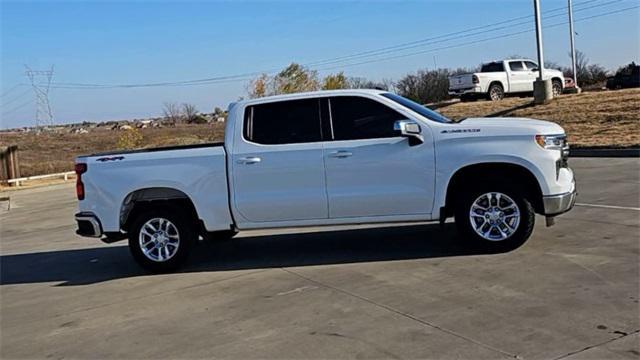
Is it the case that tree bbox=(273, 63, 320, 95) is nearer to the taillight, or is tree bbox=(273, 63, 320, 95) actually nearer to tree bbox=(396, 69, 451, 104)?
tree bbox=(396, 69, 451, 104)

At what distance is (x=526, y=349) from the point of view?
452cm

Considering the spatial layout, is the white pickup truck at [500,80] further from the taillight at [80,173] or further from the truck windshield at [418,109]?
the taillight at [80,173]

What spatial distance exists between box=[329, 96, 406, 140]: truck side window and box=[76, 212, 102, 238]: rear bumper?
3080 millimetres

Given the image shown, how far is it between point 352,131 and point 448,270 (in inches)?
77.0

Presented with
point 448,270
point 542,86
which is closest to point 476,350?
point 448,270

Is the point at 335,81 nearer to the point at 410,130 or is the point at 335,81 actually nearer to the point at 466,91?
the point at 466,91

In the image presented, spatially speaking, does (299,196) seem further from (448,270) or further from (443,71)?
(443,71)

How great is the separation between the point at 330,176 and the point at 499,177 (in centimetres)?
189

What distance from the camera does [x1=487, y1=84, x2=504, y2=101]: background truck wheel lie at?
102 ft

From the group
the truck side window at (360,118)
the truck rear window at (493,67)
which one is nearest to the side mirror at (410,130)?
the truck side window at (360,118)

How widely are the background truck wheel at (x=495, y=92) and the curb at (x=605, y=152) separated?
12652mm

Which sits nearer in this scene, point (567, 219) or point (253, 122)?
point (253, 122)

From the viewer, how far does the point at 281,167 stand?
24.8ft

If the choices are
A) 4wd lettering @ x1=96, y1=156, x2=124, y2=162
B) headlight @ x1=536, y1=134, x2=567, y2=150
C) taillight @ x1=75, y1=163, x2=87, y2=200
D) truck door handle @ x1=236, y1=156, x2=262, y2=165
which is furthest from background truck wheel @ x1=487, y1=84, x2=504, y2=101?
taillight @ x1=75, y1=163, x2=87, y2=200
